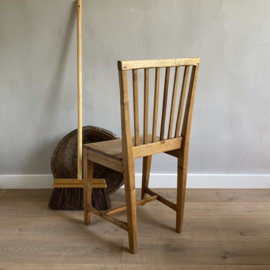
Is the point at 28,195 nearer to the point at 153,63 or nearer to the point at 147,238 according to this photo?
the point at 147,238

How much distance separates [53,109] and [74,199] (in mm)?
636

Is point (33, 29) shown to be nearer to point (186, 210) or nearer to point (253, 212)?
point (186, 210)

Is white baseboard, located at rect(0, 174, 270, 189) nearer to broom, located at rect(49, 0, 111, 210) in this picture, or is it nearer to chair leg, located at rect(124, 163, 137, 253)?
broom, located at rect(49, 0, 111, 210)

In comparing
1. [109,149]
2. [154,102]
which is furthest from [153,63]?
[109,149]

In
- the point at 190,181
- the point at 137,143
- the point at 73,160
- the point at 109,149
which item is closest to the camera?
the point at 137,143

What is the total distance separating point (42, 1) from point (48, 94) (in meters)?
0.58

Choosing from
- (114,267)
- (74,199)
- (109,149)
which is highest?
(109,149)

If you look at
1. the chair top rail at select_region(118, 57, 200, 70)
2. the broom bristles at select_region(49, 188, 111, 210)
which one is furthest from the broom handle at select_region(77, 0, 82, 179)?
the chair top rail at select_region(118, 57, 200, 70)

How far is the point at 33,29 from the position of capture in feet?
6.49

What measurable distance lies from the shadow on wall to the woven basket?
0.50 ft

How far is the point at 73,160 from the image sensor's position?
2062mm

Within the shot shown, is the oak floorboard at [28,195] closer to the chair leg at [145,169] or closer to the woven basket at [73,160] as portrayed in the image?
the woven basket at [73,160]

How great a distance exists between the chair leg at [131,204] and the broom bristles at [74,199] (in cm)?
47

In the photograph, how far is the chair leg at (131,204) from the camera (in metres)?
1.36
